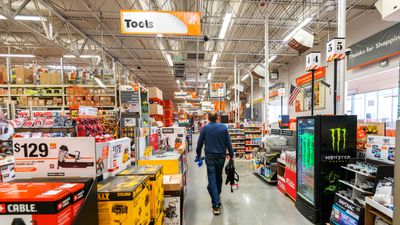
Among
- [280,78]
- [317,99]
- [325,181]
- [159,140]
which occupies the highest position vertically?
[280,78]

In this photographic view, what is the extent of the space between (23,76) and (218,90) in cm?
906

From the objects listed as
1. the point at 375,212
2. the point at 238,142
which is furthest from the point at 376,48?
the point at 375,212

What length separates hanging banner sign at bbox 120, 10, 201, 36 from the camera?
14.5ft

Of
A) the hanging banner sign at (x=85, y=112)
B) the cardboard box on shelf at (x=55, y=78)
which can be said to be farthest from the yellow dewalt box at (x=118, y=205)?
the cardboard box on shelf at (x=55, y=78)

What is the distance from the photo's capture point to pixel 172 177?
10.3ft

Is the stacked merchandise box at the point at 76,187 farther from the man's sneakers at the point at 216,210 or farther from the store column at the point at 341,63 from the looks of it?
the store column at the point at 341,63

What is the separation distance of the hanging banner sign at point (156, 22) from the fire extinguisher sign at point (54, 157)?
3625 mm

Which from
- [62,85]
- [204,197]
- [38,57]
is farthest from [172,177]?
[38,57]

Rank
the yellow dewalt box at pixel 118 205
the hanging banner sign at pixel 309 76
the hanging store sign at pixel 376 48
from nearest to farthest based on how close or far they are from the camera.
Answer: the yellow dewalt box at pixel 118 205, the hanging store sign at pixel 376 48, the hanging banner sign at pixel 309 76

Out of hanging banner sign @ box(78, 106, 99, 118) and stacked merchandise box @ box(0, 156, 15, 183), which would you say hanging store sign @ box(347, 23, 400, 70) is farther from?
stacked merchandise box @ box(0, 156, 15, 183)

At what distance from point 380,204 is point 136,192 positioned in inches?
103

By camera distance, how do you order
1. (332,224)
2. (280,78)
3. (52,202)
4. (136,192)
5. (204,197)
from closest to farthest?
(52,202)
(136,192)
(332,224)
(204,197)
(280,78)

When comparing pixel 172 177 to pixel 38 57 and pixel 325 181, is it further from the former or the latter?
pixel 38 57

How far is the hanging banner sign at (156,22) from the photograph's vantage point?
443cm
